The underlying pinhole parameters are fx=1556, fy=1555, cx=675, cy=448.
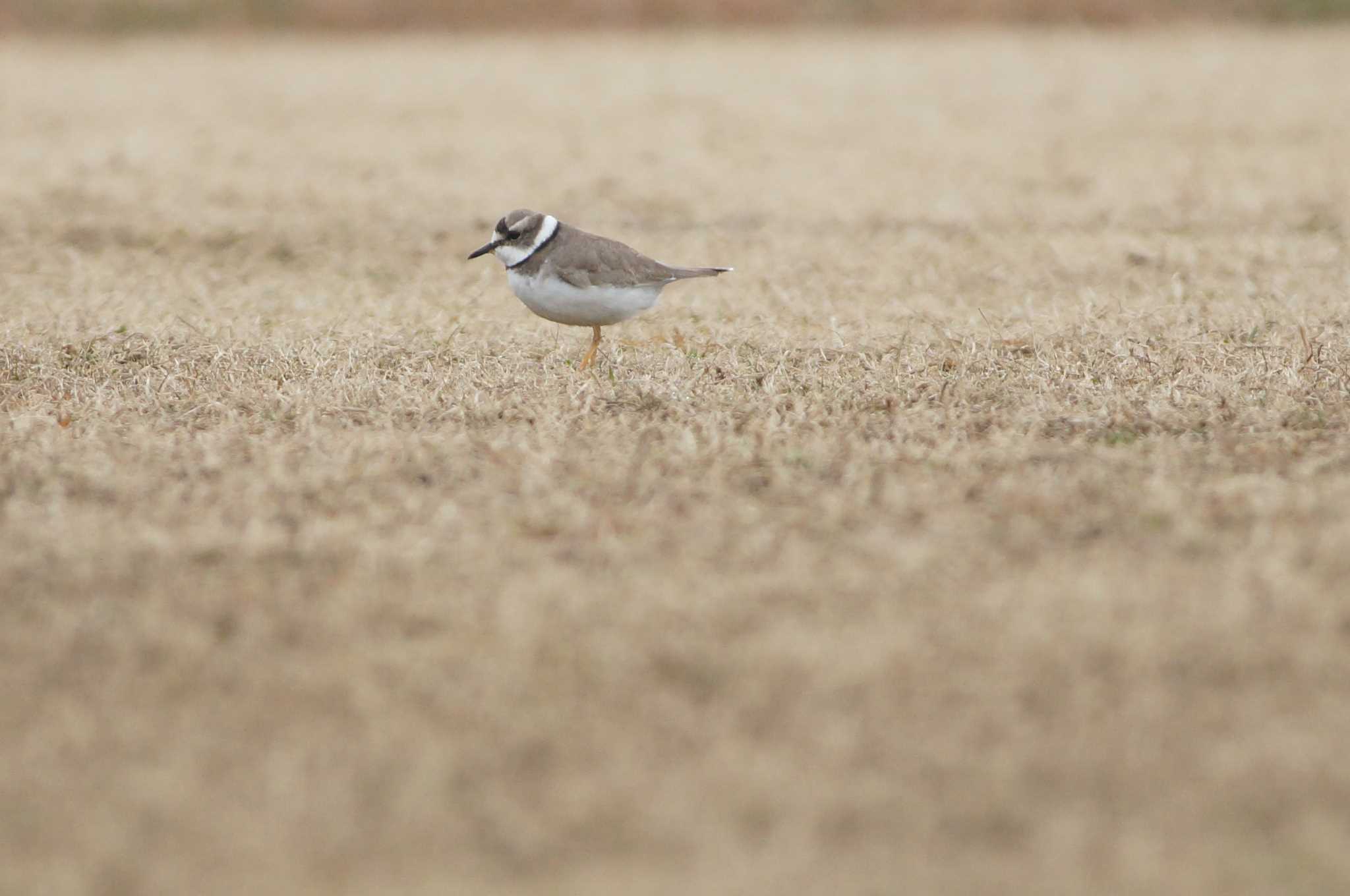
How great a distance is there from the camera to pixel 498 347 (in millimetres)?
6625

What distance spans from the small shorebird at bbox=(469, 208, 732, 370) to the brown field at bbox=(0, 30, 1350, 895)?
27 centimetres

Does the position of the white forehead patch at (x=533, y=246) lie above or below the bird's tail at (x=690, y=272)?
above

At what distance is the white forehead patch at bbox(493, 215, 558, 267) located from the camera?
20.4 feet

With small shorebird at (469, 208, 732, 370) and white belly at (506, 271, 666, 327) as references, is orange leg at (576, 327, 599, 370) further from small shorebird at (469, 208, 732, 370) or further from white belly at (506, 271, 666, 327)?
white belly at (506, 271, 666, 327)

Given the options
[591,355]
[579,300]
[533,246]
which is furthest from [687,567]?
[533,246]

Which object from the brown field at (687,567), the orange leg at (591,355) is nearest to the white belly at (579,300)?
the orange leg at (591,355)

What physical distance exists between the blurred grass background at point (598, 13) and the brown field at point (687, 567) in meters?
16.0

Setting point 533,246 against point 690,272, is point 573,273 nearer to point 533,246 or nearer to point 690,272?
point 533,246

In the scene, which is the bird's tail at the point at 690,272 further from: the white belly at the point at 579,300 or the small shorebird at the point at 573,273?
the white belly at the point at 579,300

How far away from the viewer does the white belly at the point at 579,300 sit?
235 inches

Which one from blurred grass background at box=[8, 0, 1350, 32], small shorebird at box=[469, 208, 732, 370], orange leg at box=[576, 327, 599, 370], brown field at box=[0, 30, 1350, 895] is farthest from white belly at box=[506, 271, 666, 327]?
blurred grass background at box=[8, 0, 1350, 32]

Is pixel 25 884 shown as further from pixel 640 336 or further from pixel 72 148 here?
pixel 72 148

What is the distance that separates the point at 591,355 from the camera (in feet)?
20.4

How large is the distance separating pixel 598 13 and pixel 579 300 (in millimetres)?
20439
